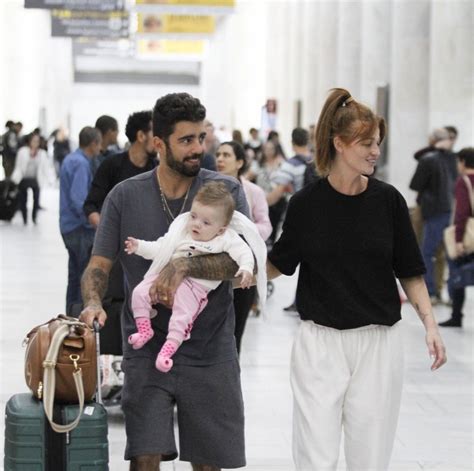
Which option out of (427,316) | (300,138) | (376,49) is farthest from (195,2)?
(427,316)

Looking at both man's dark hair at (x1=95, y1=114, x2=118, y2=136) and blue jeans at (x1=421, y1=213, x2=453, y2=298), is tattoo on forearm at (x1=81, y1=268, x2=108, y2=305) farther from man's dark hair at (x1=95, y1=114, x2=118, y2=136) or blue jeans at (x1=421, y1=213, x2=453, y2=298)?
blue jeans at (x1=421, y1=213, x2=453, y2=298)

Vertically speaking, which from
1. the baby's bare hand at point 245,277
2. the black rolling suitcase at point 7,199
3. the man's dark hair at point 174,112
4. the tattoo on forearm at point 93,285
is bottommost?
the black rolling suitcase at point 7,199

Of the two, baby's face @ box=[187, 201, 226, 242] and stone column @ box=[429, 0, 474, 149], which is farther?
stone column @ box=[429, 0, 474, 149]

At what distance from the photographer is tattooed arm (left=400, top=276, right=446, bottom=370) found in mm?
4406

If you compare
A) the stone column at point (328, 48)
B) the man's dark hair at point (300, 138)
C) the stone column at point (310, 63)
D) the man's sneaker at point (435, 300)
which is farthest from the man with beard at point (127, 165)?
the stone column at point (310, 63)

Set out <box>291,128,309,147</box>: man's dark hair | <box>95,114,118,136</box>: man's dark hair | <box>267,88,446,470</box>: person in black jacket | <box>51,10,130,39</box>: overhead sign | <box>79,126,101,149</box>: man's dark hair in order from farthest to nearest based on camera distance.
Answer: <box>51,10,130,39</box>: overhead sign → <box>291,128,309,147</box>: man's dark hair → <box>95,114,118,136</box>: man's dark hair → <box>79,126,101,149</box>: man's dark hair → <box>267,88,446,470</box>: person in black jacket

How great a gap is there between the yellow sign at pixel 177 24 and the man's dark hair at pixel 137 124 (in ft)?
94.6

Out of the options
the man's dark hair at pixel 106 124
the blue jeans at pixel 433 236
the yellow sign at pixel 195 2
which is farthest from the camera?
the yellow sign at pixel 195 2

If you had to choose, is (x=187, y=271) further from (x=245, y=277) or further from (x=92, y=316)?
(x=92, y=316)

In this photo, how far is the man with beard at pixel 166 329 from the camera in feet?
14.3

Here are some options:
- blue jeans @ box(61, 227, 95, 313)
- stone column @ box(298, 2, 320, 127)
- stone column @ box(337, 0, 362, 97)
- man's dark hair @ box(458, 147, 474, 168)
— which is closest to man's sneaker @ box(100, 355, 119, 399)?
blue jeans @ box(61, 227, 95, 313)

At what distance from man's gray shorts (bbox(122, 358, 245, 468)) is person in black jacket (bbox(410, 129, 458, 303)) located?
8.88 meters

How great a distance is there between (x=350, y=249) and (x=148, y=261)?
2.35 feet

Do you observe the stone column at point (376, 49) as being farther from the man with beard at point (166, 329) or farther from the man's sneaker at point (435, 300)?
the man with beard at point (166, 329)
